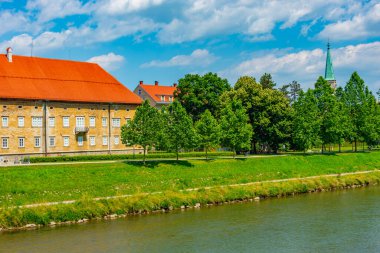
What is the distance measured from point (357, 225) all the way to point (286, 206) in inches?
269

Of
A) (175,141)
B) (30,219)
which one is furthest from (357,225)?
(175,141)

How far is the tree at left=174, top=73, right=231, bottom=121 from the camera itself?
2889 inches

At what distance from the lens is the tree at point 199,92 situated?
73375mm

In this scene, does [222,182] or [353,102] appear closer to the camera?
[222,182]

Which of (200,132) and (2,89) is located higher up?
(2,89)

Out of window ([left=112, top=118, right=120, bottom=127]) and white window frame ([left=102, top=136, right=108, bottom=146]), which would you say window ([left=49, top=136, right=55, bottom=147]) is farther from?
window ([left=112, top=118, right=120, bottom=127])

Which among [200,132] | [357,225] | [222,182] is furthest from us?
[200,132]

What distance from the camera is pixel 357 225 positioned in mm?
27766

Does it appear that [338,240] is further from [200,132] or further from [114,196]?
[200,132]

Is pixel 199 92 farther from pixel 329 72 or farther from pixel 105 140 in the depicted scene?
pixel 329 72

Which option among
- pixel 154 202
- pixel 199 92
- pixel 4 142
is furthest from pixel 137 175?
pixel 199 92

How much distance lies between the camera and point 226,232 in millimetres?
26703

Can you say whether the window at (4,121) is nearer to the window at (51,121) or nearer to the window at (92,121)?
the window at (51,121)

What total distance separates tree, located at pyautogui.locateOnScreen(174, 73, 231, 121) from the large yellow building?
45.8 ft
